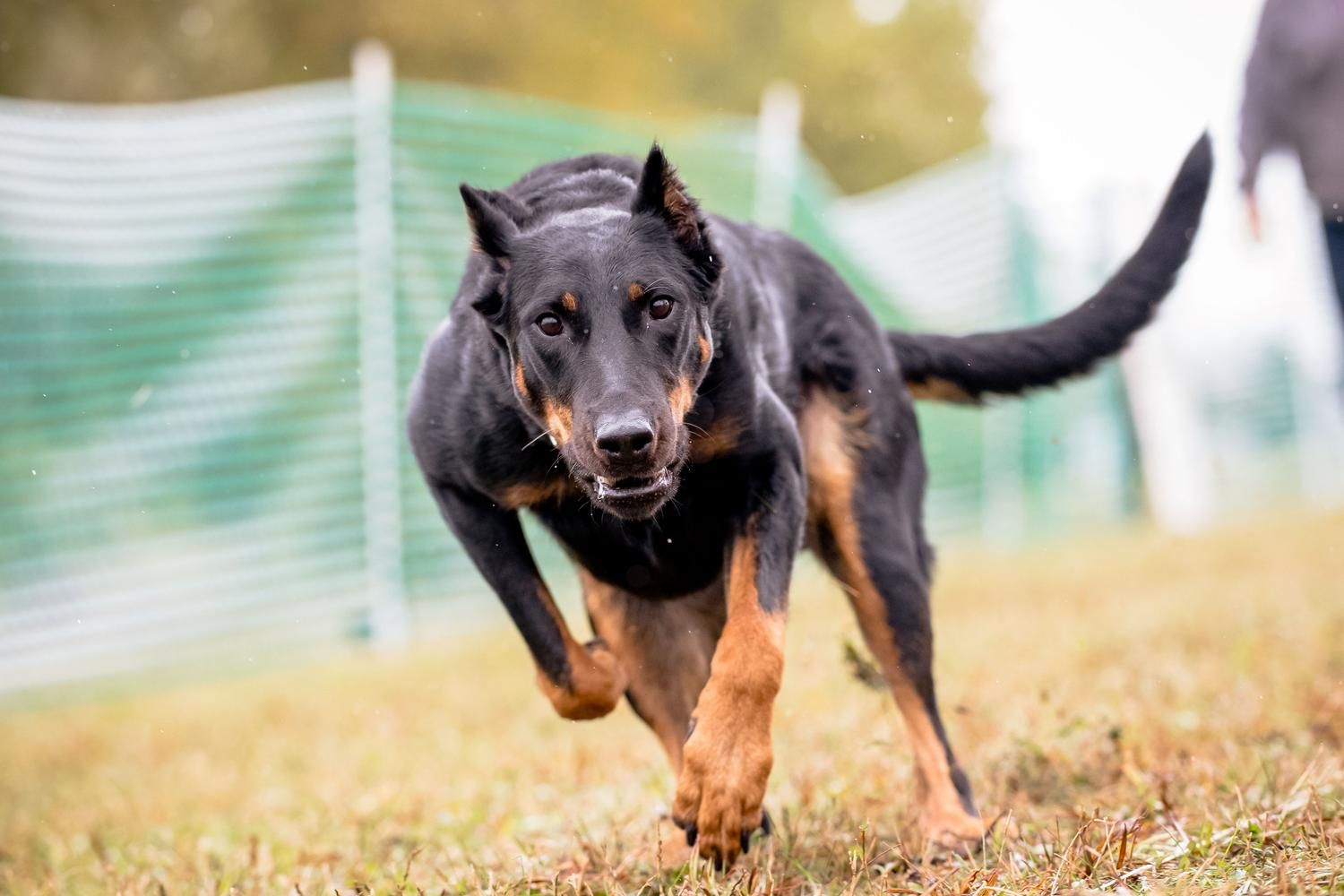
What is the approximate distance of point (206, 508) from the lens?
7910 mm

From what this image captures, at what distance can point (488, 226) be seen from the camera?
3061 millimetres

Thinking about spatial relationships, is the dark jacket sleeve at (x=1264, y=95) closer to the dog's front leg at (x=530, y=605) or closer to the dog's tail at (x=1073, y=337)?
the dog's tail at (x=1073, y=337)

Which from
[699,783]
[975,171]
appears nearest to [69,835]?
[699,783]

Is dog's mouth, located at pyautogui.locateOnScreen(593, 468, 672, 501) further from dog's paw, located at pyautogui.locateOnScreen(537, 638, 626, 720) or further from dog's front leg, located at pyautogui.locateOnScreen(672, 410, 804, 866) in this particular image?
dog's paw, located at pyautogui.locateOnScreen(537, 638, 626, 720)

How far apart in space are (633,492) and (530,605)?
0.51 metres

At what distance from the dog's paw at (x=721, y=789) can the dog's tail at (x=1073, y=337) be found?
166 cm

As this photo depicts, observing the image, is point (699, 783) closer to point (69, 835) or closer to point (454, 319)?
point (454, 319)

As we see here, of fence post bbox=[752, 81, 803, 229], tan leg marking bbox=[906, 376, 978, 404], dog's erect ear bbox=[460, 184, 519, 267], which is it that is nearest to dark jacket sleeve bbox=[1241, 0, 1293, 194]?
tan leg marking bbox=[906, 376, 978, 404]

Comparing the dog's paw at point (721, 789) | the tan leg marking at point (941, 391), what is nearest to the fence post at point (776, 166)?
the tan leg marking at point (941, 391)

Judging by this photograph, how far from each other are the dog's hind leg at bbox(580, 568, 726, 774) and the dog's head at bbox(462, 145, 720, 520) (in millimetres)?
787

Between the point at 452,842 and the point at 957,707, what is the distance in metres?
1.37

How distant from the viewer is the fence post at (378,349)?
26.3 feet

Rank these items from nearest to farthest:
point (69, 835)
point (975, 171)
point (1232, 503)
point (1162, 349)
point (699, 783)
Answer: point (699, 783)
point (69, 835)
point (975, 171)
point (1162, 349)
point (1232, 503)

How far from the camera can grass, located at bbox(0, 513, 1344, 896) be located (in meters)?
2.70
